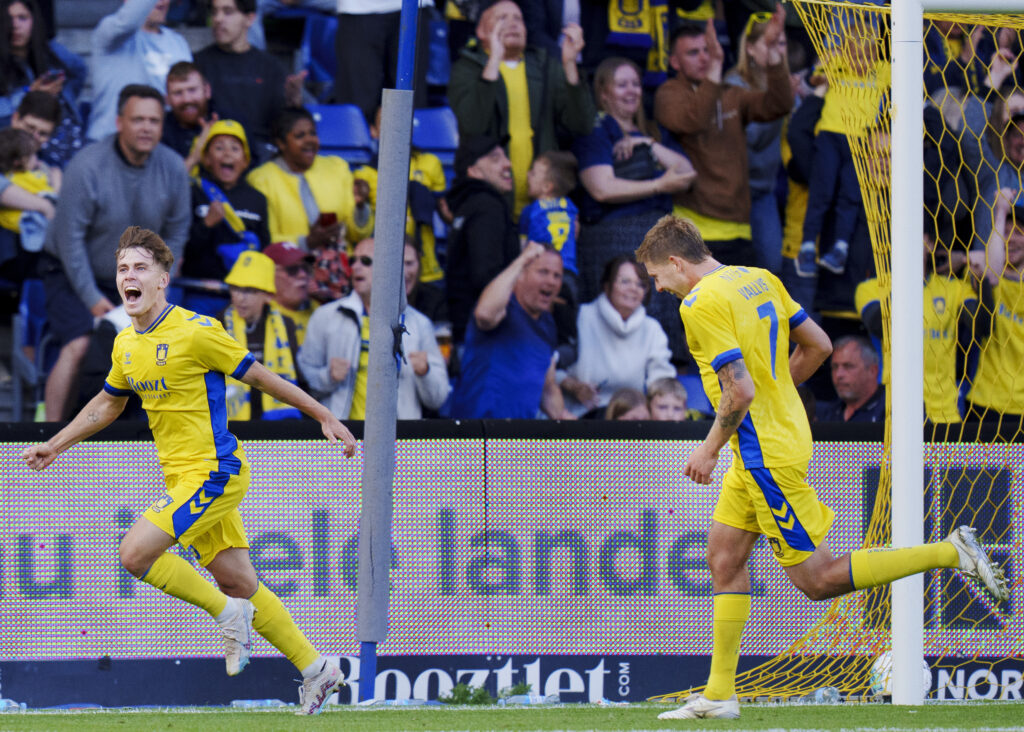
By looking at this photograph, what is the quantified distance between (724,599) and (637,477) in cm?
164

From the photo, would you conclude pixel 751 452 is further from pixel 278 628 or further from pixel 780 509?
pixel 278 628

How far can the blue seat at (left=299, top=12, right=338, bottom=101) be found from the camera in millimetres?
8812

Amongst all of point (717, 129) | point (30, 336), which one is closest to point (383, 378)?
point (30, 336)

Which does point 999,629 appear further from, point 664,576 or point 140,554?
point 140,554

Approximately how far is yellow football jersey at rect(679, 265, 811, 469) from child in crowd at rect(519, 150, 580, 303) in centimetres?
342

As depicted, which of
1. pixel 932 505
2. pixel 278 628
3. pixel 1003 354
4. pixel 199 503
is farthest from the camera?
pixel 1003 354

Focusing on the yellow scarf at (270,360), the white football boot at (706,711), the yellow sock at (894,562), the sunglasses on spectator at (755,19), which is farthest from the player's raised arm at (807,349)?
the sunglasses on spectator at (755,19)

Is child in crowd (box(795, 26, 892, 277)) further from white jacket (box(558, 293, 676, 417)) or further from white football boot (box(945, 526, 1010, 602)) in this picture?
white football boot (box(945, 526, 1010, 602))

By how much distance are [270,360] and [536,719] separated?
11.2 ft

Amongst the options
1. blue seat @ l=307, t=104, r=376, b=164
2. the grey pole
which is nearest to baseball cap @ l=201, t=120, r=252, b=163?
blue seat @ l=307, t=104, r=376, b=164

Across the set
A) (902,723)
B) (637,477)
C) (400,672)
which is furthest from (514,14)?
(902,723)

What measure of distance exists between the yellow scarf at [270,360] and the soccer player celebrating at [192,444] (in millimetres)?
2289

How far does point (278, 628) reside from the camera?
17.0 ft

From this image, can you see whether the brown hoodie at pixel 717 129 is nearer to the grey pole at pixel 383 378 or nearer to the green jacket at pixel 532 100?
the green jacket at pixel 532 100
